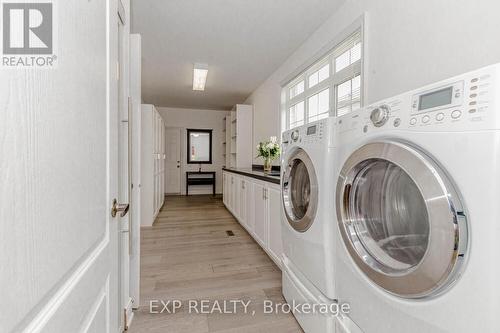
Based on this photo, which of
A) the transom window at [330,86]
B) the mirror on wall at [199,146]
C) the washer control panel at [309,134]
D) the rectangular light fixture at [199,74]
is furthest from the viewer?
the mirror on wall at [199,146]

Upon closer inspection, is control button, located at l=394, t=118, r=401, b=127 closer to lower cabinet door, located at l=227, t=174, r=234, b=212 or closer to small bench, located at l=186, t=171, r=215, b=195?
lower cabinet door, located at l=227, t=174, r=234, b=212

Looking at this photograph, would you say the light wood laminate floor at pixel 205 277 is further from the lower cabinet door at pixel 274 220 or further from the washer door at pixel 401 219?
the washer door at pixel 401 219

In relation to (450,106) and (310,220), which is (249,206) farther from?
(450,106)

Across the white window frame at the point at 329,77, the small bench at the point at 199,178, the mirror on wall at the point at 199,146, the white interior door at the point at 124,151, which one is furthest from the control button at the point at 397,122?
the mirror on wall at the point at 199,146

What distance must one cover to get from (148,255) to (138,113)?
164 cm

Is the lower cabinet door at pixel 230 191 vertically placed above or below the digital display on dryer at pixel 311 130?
below

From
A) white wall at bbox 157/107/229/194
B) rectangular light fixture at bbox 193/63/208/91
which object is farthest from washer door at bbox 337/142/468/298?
white wall at bbox 157/107/229/194

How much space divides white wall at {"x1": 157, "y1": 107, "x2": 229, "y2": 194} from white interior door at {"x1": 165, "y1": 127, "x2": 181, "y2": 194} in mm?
108

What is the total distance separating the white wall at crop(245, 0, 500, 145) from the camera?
116 centimetres

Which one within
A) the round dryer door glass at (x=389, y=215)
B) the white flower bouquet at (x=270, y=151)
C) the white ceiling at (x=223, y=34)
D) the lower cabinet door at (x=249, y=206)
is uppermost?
the white ceiling at (x=223, y=34)

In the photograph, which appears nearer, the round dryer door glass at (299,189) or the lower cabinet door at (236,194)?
the round dryer door glass at (299,189)

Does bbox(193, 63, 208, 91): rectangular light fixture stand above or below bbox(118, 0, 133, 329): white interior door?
above

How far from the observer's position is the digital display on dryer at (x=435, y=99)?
68 cm

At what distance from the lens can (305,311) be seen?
146 cm
